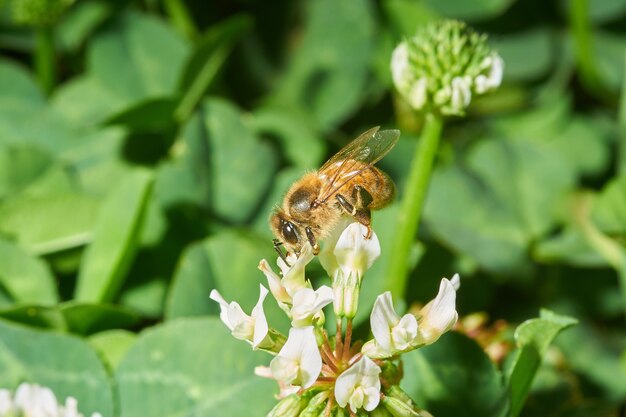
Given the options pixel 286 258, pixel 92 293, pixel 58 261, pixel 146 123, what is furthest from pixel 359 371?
pixel 146 123

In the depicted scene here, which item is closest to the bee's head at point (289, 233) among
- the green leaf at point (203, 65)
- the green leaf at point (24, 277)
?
the green leaf at point (24, 277)

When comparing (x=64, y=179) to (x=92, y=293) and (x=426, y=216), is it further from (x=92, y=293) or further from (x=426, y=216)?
(x=426, y=216)

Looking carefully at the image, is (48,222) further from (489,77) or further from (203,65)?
(489,77)

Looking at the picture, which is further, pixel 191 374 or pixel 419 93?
pixel 419 93

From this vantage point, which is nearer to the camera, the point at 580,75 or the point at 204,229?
the point at 204,229

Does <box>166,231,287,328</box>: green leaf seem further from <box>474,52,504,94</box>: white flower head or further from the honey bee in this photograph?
<box>474,52,504,94</box>: white flower head

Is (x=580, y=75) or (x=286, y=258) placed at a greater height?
(x=286, y=258)

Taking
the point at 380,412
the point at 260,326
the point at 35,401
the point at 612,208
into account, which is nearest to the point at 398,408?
the point at 380,412
